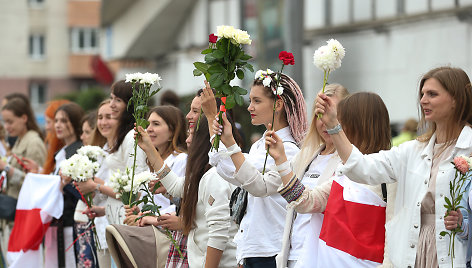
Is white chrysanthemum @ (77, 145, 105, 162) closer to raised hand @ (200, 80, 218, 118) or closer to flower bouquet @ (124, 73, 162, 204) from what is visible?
flower bouquet @ (124, 73, 162, 204)

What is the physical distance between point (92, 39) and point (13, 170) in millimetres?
42014

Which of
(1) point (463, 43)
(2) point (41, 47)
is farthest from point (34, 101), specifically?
(1) point (463, 43)

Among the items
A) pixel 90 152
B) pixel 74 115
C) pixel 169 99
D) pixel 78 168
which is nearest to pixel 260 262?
pixel 78 168

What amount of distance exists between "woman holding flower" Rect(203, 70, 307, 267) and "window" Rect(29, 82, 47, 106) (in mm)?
44705

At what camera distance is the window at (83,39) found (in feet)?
168

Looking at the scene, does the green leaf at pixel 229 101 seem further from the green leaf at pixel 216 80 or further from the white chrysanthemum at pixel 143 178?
the white chrysanthemum at pixel 143 178

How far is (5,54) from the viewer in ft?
156

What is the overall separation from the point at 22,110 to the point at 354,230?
6916 millimetres

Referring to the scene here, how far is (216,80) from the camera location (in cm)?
544

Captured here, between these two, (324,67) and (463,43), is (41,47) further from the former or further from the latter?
(324,67)

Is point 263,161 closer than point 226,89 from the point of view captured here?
No

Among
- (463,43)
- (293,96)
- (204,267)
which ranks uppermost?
(463,43)

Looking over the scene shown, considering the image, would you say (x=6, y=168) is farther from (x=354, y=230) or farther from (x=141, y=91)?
(x=354, y=230)

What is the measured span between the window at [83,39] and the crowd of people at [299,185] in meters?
44.3
